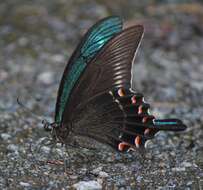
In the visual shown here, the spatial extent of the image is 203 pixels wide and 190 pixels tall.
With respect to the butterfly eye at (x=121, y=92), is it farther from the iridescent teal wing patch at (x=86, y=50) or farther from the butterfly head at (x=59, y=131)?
the butterfly head at (x=59, y=131)

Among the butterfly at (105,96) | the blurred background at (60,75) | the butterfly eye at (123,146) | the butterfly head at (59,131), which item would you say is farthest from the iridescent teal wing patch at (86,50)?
the blurred background at (60,75)

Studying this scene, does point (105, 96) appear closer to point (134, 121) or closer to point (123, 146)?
point (134, 121)

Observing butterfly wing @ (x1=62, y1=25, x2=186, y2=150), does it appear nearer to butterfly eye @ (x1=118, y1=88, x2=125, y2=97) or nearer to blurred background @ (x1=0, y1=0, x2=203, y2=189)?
butterfly eye @ (x1=118, y1=88, x2=125, y2=97)

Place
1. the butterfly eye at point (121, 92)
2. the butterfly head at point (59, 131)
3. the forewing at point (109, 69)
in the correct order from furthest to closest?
1. the butterfly head at point (59, 131)
2. the butterfly eye at point (121, 92)
3. the forewing at point (109, 69)

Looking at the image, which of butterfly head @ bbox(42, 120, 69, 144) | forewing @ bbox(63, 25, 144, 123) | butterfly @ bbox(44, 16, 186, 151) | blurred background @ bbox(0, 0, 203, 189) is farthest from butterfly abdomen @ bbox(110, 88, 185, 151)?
butterfly head @ bbox(42, 120, 69, 144)

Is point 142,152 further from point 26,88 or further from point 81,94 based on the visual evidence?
point 26,88

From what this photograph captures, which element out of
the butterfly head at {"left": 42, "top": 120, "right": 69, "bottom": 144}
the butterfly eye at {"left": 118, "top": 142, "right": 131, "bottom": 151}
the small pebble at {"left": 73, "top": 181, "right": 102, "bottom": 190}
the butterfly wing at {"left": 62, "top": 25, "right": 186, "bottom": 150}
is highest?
the butterfly wing at {"left": 62, "top": 25, "right": 186, "bottom": 150}
